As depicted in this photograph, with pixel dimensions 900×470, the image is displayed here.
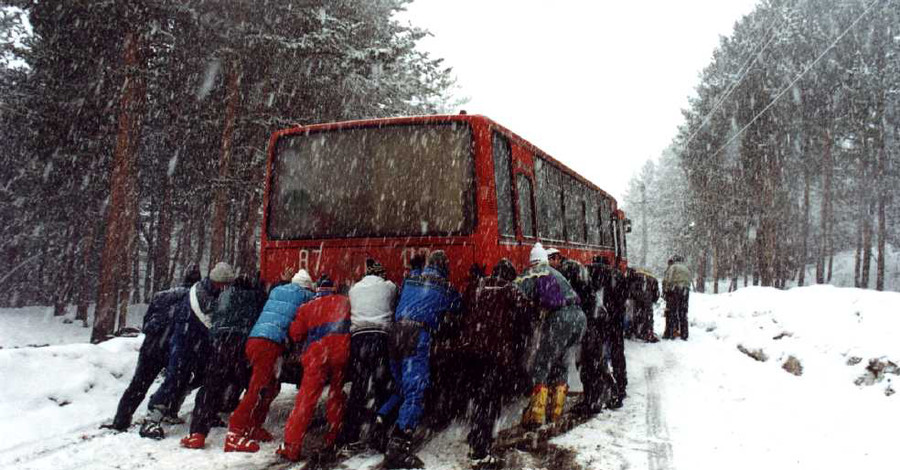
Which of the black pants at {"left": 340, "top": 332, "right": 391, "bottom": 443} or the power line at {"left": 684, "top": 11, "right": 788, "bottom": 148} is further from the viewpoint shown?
the power line at {"left": 684, "top": 11, "right": 788, "bottom": 148}

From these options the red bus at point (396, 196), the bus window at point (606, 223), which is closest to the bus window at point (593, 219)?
the bus window at point (606, 223)

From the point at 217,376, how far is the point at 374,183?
2661mm

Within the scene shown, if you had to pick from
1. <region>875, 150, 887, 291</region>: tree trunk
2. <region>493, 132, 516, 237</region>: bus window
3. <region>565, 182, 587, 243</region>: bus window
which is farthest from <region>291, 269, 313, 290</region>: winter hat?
<region>875, 150, 887, 291</region>: tree trunk

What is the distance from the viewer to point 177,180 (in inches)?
886

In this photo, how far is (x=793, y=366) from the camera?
838 centimetres

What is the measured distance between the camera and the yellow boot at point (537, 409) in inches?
235

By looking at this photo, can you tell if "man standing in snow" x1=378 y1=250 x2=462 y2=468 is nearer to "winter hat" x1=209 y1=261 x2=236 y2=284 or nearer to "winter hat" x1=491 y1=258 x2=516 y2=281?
"winter hat" x1=491 y1=258 x2=516 y2=281

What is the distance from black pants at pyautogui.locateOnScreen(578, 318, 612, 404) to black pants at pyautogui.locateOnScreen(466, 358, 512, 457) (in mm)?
1973

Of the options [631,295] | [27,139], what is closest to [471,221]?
[631,295]

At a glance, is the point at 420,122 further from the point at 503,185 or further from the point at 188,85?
the point at 188,85

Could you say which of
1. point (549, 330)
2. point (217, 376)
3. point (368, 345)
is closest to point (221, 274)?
point (217, 376)

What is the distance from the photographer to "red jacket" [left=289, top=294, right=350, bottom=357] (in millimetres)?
5285

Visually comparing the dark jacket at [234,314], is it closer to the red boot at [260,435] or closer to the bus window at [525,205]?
the red boot at [260,435]

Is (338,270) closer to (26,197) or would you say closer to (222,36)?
(222,36)
